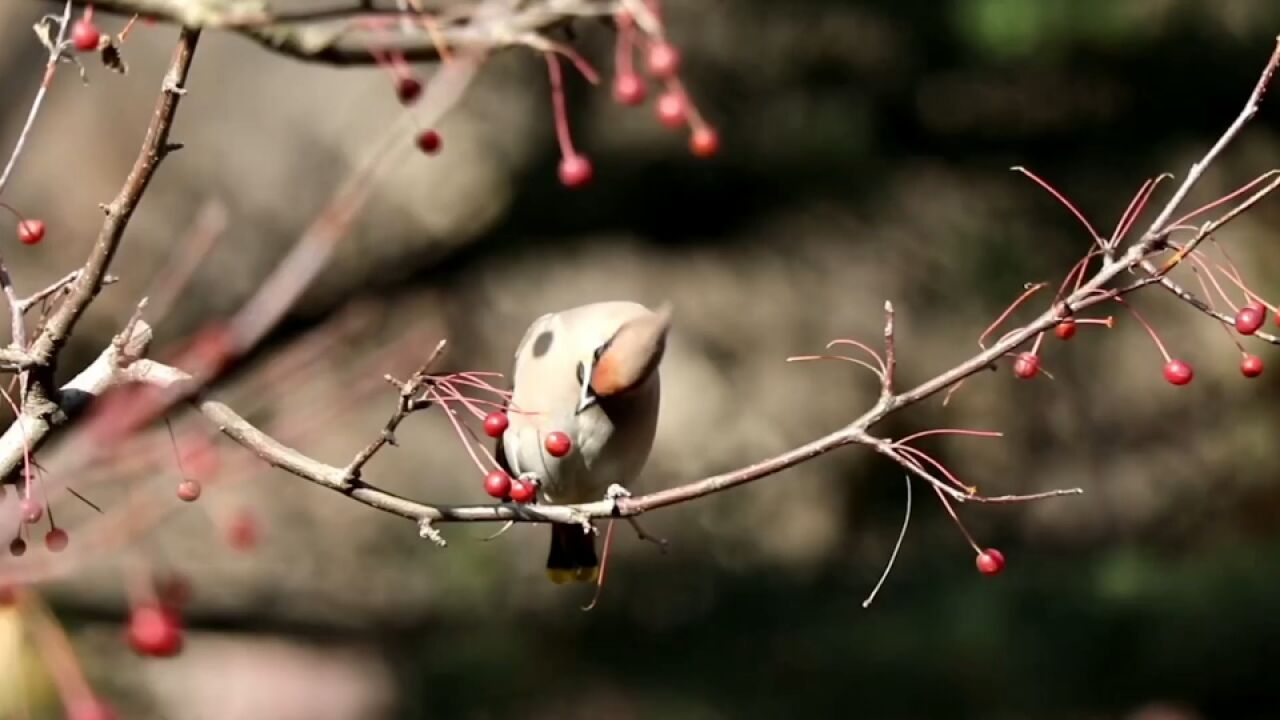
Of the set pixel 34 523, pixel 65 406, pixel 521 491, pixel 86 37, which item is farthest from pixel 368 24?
pixel 521 491

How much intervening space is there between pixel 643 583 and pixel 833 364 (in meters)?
1.18

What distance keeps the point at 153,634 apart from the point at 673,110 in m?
0.59

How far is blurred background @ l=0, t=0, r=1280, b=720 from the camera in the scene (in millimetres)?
5867

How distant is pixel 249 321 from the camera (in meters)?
0.98

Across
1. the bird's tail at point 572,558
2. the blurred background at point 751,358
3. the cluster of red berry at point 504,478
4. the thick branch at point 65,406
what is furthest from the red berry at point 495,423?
the blurred background at point 751,358

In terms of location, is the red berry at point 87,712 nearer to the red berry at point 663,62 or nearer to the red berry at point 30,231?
the red berry at point 663,62

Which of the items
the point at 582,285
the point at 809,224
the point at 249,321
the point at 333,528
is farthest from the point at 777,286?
the point at 249,321

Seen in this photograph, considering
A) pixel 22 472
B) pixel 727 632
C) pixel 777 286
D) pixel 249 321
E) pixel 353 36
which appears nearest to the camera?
pixel 249 321

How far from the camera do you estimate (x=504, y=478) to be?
6.42 ft

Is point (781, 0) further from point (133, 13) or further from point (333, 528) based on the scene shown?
point (133, 13)

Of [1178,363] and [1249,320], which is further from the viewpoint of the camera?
[1178,363]

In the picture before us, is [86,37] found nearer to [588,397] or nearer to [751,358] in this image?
[588,397]

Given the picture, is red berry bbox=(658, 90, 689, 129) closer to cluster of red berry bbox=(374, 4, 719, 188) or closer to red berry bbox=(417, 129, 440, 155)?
cluster of red berry bbox=(374, 4, 719, 188)

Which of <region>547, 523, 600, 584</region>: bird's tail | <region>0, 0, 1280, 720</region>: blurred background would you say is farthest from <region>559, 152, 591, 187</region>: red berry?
<region>0, 0, 1280, 720</region>: blurred background
